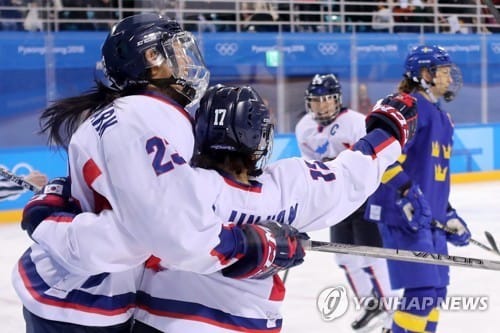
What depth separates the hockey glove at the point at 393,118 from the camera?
185cm

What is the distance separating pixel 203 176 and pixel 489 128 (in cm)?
794

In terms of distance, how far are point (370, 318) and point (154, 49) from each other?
2.23 metres

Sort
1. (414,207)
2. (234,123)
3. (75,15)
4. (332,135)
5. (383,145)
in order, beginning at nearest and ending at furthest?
1. (234,123)
2. (383,145)
3. (414,207)
4. (332,135)
5. (75,15)

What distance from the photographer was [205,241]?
1.41m

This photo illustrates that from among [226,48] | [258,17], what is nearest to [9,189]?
[226,48]

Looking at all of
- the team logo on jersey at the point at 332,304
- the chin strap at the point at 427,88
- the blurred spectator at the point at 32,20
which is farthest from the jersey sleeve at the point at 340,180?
the blurred spectator at the point at 32,20

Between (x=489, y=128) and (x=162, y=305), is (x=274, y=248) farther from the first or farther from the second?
(x=489, y=128)

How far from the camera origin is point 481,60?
9727 millimetres

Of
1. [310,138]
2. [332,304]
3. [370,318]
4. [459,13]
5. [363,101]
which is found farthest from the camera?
[459,13]

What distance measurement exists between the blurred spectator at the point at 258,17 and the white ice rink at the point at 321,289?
3528 millimetres

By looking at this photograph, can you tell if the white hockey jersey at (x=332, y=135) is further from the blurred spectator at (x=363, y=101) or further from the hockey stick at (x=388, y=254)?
the blurred spectator at (x=363, y=101)

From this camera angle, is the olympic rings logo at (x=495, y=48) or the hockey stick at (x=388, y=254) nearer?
the hockey stick at (x=388, y=254)

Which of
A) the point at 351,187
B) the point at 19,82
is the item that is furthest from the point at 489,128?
the point at 351,187

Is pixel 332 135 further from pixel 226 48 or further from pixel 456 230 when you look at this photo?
pixel 226 48
